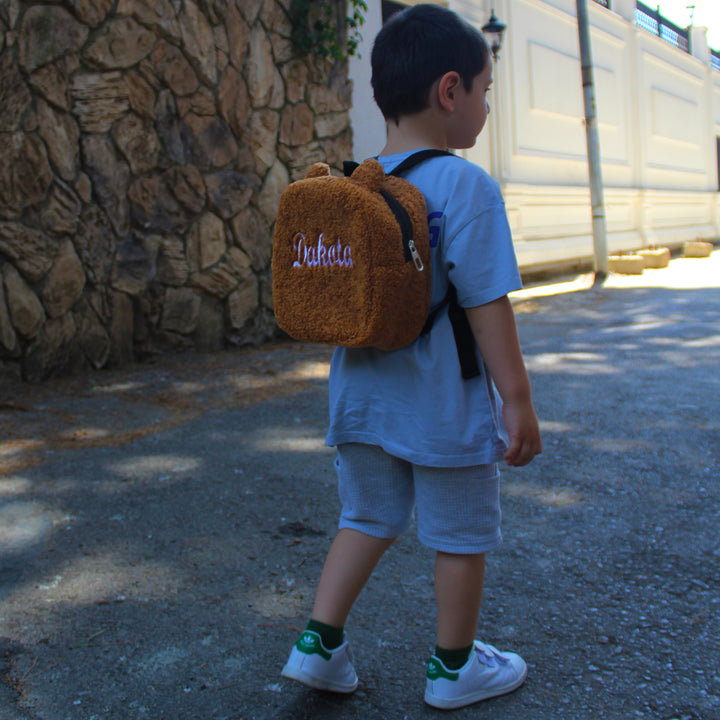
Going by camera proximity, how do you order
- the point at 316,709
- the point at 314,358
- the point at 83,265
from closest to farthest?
the point at 316,709 → the point at 83,265 → the point at 314,358

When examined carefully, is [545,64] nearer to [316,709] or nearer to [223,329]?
[223,329]

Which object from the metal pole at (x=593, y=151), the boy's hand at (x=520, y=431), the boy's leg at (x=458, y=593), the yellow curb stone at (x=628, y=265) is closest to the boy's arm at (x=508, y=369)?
the boy's hand at (x=520, y=431)

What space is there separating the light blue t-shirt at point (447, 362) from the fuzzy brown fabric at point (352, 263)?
5cm

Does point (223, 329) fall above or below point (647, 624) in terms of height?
above

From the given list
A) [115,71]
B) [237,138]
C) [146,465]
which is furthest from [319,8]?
[146,465]

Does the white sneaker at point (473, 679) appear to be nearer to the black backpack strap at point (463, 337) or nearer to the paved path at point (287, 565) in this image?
the paved path at point (287, 565)

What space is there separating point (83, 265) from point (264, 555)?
11.1ft

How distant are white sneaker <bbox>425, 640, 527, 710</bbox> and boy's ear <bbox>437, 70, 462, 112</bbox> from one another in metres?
1.11

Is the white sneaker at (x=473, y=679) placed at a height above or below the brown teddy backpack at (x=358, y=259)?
below

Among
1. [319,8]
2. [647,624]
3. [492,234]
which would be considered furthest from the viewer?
[319,8]

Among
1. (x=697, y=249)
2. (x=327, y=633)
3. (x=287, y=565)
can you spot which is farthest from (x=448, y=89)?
(x=697, y=249)

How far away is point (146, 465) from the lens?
3279 millimetres

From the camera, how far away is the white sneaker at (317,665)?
160 centimetres

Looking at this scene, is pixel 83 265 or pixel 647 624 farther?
pixel 83 265
